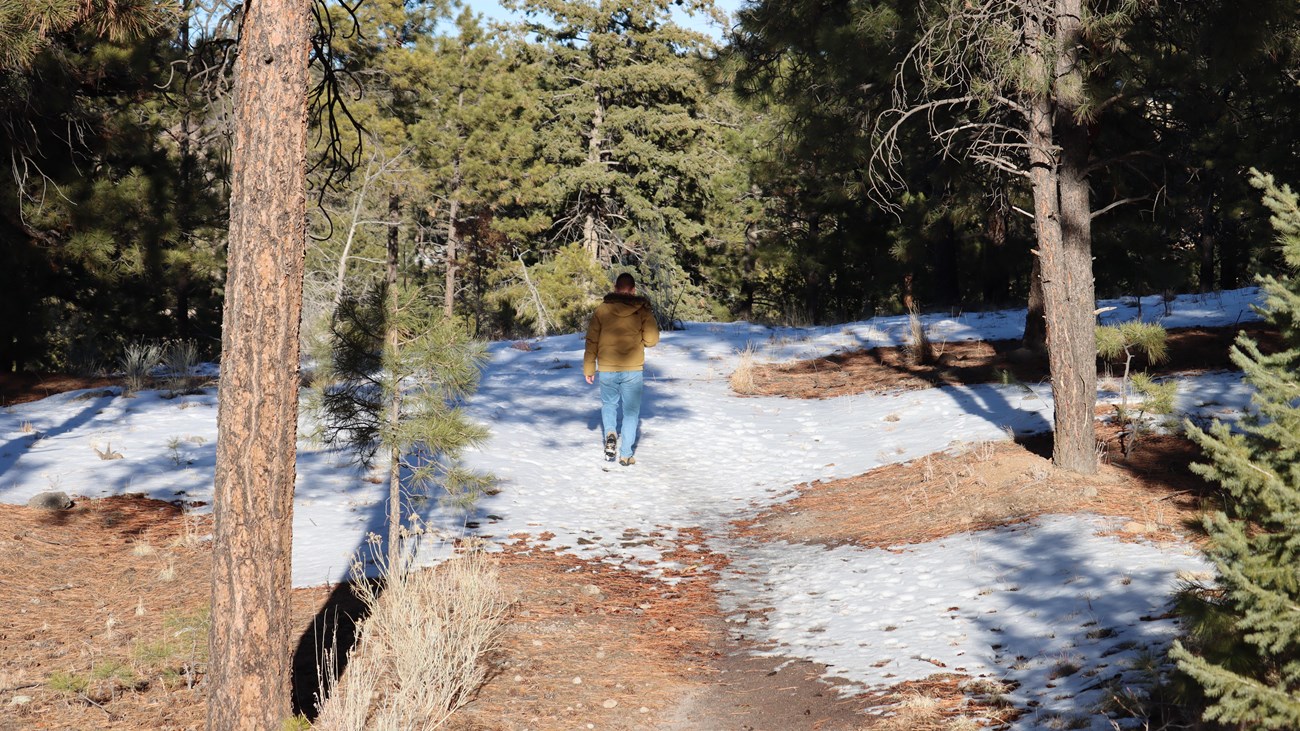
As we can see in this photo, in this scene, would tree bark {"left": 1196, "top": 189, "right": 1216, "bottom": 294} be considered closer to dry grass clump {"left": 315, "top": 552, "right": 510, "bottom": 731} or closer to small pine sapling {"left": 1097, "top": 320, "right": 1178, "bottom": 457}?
small pine sapling {"left": 1097, "top": 320, "right": 1178, "bottom": 457}

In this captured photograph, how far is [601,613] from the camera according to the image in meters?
6.81

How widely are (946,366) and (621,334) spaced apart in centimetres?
544

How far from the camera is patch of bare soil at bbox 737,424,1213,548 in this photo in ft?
24.5

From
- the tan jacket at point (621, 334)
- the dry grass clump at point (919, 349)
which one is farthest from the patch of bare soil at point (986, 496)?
the dry grass clump at point (919, 349)

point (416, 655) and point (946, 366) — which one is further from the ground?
Answer: point (946, 366)

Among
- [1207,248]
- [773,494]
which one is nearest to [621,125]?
[1207,248]

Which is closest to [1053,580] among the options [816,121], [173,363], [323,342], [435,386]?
[435,386]

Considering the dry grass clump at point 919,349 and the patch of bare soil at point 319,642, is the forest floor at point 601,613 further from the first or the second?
the dry grass clump at point 919,349

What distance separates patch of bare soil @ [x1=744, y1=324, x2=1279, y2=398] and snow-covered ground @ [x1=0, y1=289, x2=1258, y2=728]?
503mm

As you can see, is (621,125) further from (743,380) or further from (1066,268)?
(1066,268)

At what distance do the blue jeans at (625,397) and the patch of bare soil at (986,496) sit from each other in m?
1.92

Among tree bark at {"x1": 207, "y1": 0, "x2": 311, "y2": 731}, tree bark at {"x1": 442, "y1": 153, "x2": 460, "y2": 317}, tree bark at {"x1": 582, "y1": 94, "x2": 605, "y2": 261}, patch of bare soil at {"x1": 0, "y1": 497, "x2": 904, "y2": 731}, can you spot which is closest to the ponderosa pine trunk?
patch of bare soil at {"x1": 0, "y1": 497, "x2": 904, "y2": 731}

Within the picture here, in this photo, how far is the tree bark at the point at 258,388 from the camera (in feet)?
14.7

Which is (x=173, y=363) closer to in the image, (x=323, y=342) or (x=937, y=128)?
(x=323, y=342)
